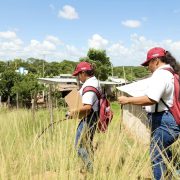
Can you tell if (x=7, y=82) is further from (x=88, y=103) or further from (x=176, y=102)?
(x=176, y=102)

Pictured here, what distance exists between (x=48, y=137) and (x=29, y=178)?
83cm

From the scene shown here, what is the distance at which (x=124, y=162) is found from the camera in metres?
3.50

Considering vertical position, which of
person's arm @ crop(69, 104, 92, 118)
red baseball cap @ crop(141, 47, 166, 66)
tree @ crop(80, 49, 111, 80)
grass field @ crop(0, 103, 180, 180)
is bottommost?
grass field @ crop(0, 103, 180, 180)

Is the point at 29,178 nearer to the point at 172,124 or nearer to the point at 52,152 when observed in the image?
the point at 52,152

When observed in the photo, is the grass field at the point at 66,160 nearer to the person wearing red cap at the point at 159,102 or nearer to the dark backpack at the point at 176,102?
the person wearing red cap at the point at 159,102

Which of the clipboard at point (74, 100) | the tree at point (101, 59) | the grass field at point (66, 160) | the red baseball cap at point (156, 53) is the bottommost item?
the grass field at point (66, 160)

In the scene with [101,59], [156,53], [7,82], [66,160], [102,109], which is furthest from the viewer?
[101,59]

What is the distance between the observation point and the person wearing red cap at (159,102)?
4.00 meters

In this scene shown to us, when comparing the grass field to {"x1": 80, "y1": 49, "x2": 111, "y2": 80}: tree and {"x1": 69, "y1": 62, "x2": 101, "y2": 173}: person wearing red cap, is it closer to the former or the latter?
{"x1": 69, "y1": 62, "x2": 101, "y2": 173}: person wearing red cap

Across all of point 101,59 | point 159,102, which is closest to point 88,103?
point 159,102

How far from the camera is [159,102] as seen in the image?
164 inches

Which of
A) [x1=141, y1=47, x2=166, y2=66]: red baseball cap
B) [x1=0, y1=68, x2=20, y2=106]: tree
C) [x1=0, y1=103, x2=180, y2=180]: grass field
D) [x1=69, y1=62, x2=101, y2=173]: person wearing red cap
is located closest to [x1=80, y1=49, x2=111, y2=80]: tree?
[x1=0, y1=68, x2=20, y2=106]: tree

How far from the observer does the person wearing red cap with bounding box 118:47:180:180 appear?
4000 millimetres

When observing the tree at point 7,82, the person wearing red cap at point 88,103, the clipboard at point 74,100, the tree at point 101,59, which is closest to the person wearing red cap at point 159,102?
the person wearing red cap at point 88,103
